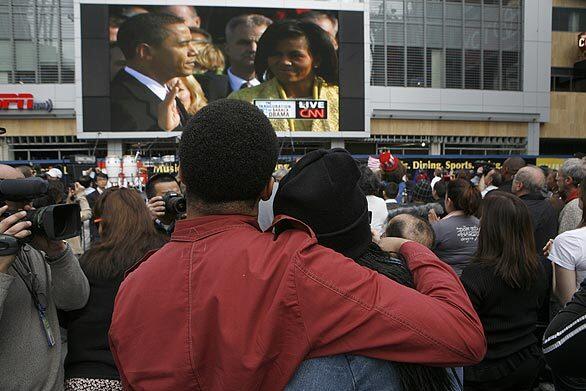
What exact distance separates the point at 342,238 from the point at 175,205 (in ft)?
6.26

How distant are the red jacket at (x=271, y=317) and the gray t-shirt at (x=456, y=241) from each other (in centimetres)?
318

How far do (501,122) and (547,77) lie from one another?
166 inches

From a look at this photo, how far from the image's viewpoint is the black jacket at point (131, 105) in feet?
84.4

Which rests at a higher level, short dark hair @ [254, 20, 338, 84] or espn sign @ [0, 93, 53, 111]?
short dark hair @ [254, 20, 338, 84]

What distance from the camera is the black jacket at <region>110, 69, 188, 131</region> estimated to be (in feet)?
84.4

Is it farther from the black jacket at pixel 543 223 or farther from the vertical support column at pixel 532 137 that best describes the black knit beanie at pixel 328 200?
the vertical support column at pixel 532 137

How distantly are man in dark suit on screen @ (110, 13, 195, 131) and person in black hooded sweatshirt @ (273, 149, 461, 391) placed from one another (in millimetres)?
25922

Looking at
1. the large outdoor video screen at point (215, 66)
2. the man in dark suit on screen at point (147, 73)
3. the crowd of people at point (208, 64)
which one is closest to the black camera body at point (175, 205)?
the large outdoor video screen at point (215, 66)

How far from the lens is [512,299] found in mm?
3109

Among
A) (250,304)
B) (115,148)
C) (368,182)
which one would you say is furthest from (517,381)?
(115,148)

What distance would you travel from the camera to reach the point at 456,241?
13.9 feet

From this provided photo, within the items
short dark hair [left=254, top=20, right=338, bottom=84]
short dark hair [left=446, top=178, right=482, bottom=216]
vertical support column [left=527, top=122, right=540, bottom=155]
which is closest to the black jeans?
short dark hair [left=446, top=178, right=482, bottom=216]

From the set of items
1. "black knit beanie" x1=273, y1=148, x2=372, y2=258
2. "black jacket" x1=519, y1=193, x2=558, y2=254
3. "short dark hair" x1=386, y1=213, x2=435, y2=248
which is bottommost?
"black jacket" x1=519, y1=193, x2=558, y2=254

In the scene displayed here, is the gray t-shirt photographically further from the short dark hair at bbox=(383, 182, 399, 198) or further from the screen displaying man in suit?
the screen displaying man in suit
